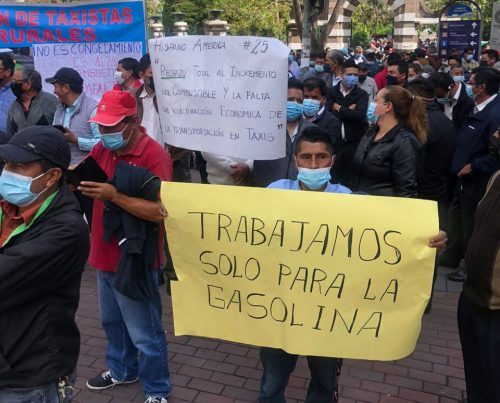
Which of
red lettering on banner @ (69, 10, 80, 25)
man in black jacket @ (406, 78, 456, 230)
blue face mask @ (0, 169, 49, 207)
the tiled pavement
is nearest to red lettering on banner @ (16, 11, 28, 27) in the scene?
red lettering on banner @ (69, 10, 80, 25)

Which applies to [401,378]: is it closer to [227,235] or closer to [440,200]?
[227,235]

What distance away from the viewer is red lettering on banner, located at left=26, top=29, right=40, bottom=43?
5.98 meters

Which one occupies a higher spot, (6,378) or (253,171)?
(253,171)

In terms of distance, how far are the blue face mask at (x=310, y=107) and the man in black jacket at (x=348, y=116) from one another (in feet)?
1.88

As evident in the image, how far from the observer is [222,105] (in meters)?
3.27

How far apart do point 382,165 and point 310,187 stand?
4.17ft

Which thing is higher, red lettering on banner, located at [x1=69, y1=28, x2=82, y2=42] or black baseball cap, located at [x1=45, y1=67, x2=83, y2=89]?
red lettering on banner, located at [x1=69, y1=28, x2=82, y2=42]

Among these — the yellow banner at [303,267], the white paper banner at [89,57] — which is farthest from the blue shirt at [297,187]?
the white paper banner at [89,57]

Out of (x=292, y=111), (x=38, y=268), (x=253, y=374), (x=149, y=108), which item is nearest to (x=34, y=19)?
(x=149, y=108)

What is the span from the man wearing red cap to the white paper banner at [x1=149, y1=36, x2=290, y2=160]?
0.93 feet

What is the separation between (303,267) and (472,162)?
3.27 m

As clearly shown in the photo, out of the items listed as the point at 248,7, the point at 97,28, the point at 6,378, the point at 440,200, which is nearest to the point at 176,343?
the point at 6,378

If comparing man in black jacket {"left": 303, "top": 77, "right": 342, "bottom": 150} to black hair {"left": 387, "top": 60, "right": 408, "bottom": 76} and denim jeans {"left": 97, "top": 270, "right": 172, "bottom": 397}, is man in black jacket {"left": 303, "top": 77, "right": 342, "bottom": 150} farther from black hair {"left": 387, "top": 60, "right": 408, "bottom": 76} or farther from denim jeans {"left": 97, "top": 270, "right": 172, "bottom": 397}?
black hair {"left": 387, "top": 60, "right": 408, "bottom": 76}

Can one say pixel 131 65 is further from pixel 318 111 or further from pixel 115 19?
pixel 318 111
